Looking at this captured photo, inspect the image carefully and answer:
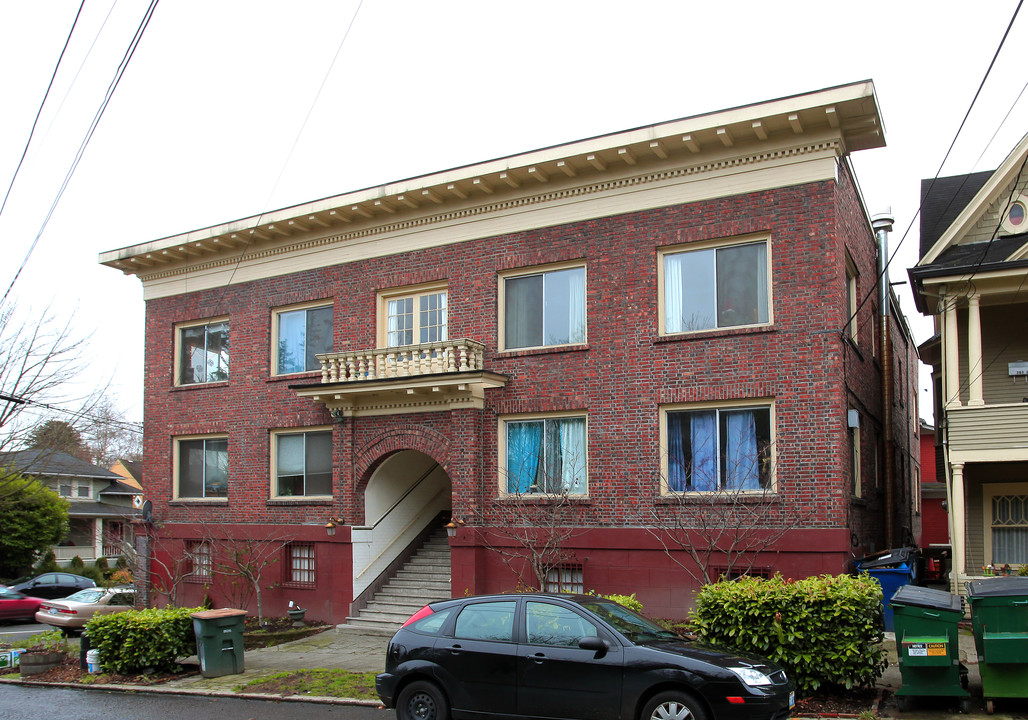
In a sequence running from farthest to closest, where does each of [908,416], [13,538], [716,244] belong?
[13,538]
[908,416]
[716,244]

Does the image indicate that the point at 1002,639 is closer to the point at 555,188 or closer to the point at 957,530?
the point at 957,530

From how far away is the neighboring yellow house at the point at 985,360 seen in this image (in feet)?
51.6

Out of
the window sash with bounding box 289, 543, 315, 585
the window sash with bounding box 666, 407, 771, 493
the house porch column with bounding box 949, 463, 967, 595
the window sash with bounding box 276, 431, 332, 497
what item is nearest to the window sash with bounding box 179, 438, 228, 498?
the window sash with bounding box 276, 431, 332, 497

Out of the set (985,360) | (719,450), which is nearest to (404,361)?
(719,450)

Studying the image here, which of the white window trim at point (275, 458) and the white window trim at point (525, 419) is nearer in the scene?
the white window trim at point (525, 419)

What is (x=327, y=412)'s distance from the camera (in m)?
20.1

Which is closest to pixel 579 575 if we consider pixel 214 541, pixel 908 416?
pixel 214 541

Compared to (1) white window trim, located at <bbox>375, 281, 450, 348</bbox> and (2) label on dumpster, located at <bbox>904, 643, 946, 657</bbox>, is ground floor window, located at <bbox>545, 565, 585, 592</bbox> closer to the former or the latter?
(1) white window trim, located at <bbox>375, 281, 450, 348</bbox>

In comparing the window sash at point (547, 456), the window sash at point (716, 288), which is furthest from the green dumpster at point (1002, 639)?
the window sash at point (547, 456)

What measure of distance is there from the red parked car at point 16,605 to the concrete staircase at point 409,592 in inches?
551

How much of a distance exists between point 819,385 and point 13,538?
112ft

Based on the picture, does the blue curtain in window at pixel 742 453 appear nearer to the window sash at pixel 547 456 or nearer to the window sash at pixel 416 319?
the window sash at pixel 547 456

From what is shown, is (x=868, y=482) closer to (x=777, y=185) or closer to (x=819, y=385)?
(x=819, y=385)

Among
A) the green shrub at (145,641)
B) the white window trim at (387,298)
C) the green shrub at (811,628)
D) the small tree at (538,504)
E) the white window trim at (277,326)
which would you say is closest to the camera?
the green shrub at (811,628)
